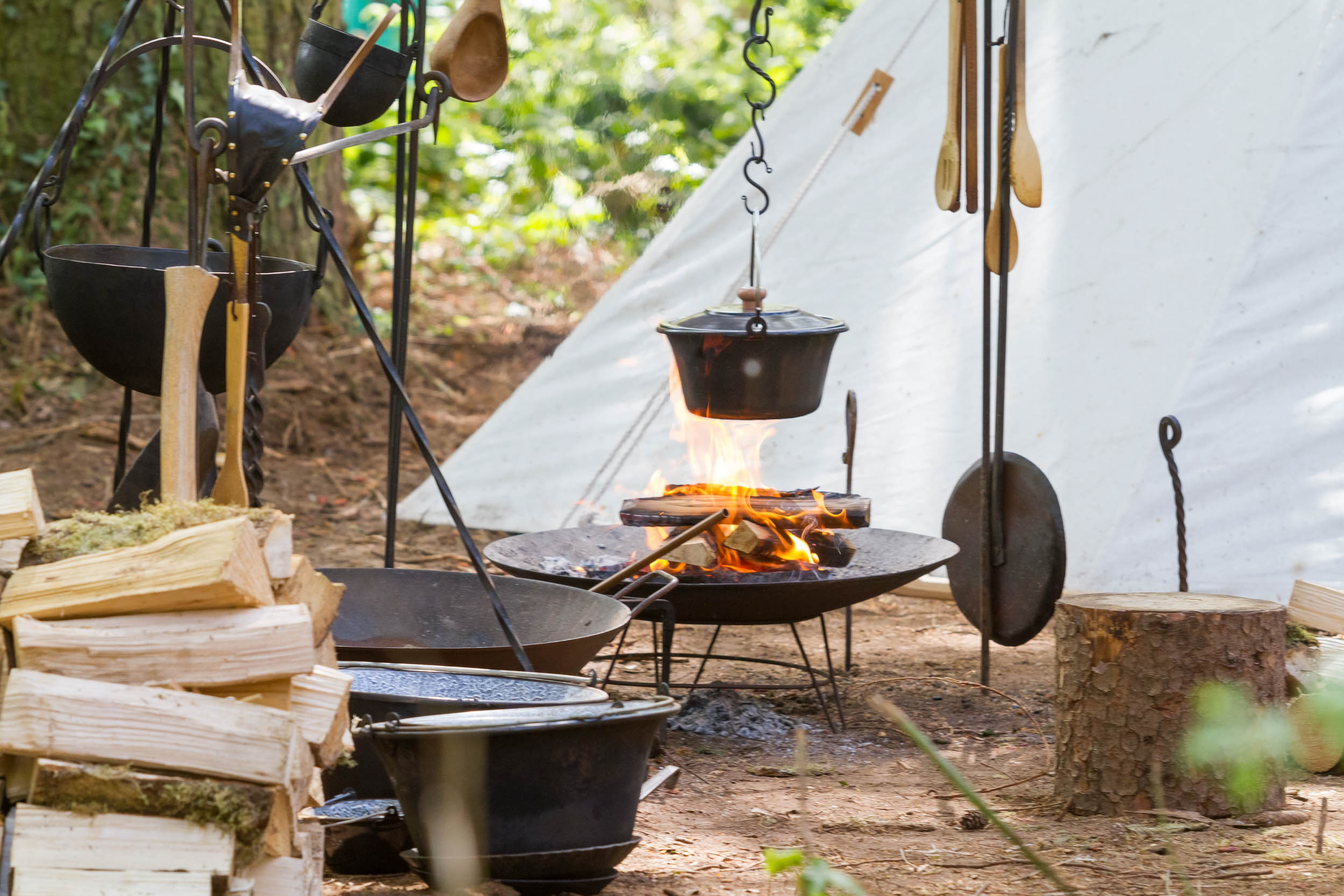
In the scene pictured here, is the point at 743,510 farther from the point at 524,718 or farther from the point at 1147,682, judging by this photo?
the point at 524,718

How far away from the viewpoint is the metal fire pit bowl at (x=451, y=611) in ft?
8.45

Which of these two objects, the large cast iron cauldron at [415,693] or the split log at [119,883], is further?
the large cast iron cauldron at [415,693]

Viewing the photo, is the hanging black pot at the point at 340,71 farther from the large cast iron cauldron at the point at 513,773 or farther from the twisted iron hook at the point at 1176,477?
the twisted iron hook at the point at 1176,477

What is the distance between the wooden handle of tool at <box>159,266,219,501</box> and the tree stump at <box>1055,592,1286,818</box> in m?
1.50

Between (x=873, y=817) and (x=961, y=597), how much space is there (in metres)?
1.15

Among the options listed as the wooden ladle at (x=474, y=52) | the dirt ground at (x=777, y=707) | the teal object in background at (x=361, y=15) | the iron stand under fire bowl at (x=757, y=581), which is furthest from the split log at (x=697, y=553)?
the teal object in background at (x=361, y=15)

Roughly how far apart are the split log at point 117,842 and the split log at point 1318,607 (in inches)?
87.3

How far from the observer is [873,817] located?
2.48 meters

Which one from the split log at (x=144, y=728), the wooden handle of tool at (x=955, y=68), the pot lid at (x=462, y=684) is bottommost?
the pot lid at (x=462, y=684)

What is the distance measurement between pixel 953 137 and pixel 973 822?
5.49ft

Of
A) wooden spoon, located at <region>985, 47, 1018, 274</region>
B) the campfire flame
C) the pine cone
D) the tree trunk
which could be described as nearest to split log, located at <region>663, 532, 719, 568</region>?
the campfire flame

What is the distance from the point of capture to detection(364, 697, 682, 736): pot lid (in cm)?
177

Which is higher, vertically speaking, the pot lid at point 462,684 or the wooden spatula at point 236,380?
the wooden spatula at point 236,380

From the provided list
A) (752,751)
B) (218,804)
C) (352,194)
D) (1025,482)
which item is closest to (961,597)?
(1025,482)
